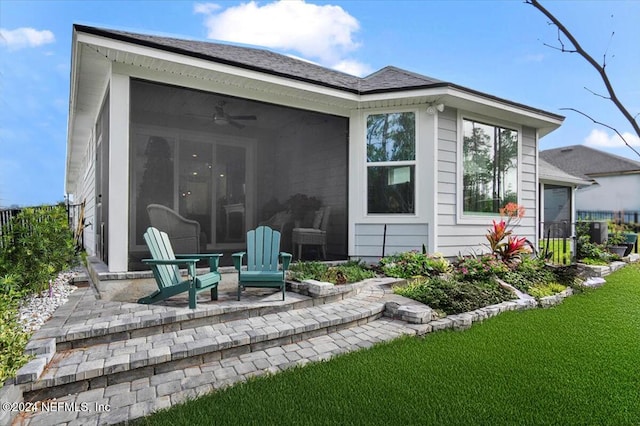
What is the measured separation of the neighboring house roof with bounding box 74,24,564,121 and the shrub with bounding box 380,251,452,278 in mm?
2733

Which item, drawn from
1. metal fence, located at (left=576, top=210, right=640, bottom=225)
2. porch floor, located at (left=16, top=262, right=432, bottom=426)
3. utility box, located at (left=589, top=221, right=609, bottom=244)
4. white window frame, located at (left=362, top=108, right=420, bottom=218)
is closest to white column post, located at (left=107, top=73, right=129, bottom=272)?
porch floor, located at (left=16, top=262, right=432, bottom=426)

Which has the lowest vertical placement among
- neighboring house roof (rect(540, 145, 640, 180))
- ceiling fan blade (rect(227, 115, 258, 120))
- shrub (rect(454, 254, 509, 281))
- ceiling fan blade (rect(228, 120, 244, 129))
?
shrub (rect(454, 254, 509, 281))

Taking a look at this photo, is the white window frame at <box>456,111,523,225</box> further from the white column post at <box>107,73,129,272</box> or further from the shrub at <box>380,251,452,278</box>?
the white column post at <box>107,73,129,272</box>

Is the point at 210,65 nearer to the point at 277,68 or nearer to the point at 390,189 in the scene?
the point at 277,68

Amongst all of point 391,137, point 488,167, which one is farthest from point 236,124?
point 488,167

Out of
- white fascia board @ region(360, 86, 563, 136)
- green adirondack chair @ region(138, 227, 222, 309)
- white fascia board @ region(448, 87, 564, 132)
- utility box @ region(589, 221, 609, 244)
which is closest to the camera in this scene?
green adirondack chair @ region(138, 227, 222, 309)

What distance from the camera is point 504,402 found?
7.36 feet

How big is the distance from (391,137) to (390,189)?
92 centimetres

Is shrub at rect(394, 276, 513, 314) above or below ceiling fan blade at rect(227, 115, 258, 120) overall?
below

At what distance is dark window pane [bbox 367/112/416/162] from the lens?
6.14 m

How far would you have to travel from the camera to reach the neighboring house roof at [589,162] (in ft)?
65.1

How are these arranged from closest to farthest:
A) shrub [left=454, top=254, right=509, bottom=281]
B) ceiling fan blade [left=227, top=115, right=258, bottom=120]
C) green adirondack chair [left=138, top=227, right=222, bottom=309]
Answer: green adirondack chair [left=138, top=227, right=222, bottom=309] < shrub [left=454, top=254, right=509, bottom=281] < ceiling fan blade [left=227, top=115, right=258, bottom=120]

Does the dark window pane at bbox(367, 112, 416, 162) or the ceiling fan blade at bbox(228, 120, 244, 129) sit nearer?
the ceiling fan blade at bbox(228, 120, 244, 129)

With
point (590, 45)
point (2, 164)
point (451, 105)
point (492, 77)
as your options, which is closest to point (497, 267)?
point (451, 105)
